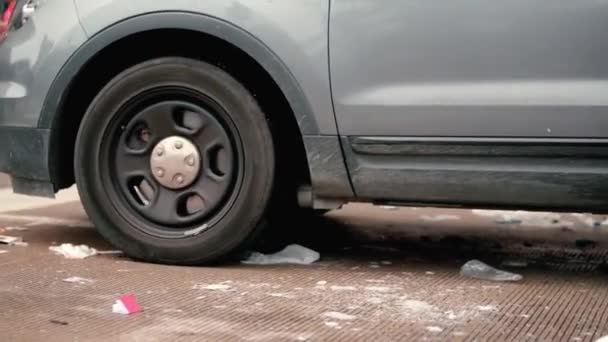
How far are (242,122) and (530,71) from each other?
1073mm

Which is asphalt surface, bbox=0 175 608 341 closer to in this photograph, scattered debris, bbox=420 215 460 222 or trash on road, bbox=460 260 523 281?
trash on road, bbox=460 260 523 281

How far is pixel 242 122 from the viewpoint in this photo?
2727 millimetres

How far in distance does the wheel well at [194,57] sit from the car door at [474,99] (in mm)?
331

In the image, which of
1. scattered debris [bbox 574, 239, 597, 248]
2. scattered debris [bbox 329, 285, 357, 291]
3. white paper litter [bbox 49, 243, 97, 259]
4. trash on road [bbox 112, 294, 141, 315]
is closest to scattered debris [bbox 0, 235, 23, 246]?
white paper litter [bbox 49, 243, 97, 259]

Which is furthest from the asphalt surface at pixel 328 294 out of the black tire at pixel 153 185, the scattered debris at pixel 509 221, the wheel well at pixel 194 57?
the scattered debris at pixel 509 221

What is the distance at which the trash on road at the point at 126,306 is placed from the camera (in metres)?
2.15

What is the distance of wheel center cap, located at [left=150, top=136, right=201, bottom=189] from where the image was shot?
2777 mm

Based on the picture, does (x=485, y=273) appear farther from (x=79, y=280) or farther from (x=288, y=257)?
(x=79, y=280)

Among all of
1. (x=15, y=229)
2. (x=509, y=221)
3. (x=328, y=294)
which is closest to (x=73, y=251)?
(x=15, y=229)

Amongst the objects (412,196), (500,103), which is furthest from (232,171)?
(500,103)

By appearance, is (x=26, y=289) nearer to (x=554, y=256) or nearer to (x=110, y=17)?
(x=110, y=17)

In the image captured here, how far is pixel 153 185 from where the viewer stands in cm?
285

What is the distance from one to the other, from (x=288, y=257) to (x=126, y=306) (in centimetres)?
100

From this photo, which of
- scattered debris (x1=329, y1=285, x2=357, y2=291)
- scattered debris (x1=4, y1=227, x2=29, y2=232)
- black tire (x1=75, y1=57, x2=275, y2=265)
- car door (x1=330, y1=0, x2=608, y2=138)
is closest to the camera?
car door (x1=330, y1=0, x2=608, y2=138)
